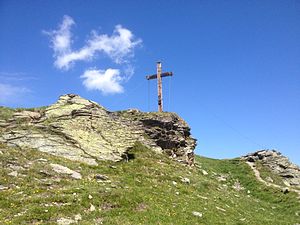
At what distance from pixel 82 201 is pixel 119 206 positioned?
7.95ft

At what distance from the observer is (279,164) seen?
52438 millimetres

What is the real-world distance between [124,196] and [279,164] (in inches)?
1391

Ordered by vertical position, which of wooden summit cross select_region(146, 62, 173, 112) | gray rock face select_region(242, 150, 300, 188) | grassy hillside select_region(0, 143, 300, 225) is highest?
wooden summit cross select_region(146, 62, 173, 112)

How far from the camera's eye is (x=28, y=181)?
24375mm

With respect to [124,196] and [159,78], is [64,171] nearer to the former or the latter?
[124,196]

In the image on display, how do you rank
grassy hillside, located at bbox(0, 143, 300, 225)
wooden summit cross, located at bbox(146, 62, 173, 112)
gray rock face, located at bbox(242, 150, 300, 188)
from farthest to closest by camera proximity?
1. gray rock face, located at bbox(242, 150, 300, 188)
2. wooden summit cross, located at bbox(146, 62, 173, 112)
3. grassy hillside, located at bbox(0, 143, 300, 225)

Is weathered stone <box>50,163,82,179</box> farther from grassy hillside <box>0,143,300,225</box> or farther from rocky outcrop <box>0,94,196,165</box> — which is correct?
rocky outcrop <box>0,94,196,165</box>

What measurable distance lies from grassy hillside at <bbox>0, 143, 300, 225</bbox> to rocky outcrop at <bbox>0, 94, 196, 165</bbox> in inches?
87.2

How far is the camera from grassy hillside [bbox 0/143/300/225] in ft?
67.8

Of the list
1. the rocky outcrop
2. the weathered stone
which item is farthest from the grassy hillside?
the rocky outcrop

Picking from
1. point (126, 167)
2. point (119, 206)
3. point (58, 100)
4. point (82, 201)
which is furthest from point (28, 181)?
point (58, 100)

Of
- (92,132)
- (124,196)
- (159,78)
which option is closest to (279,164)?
(159,78)

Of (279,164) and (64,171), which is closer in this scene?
(64,171)

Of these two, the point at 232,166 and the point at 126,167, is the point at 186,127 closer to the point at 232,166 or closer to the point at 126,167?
the point at 232,166
